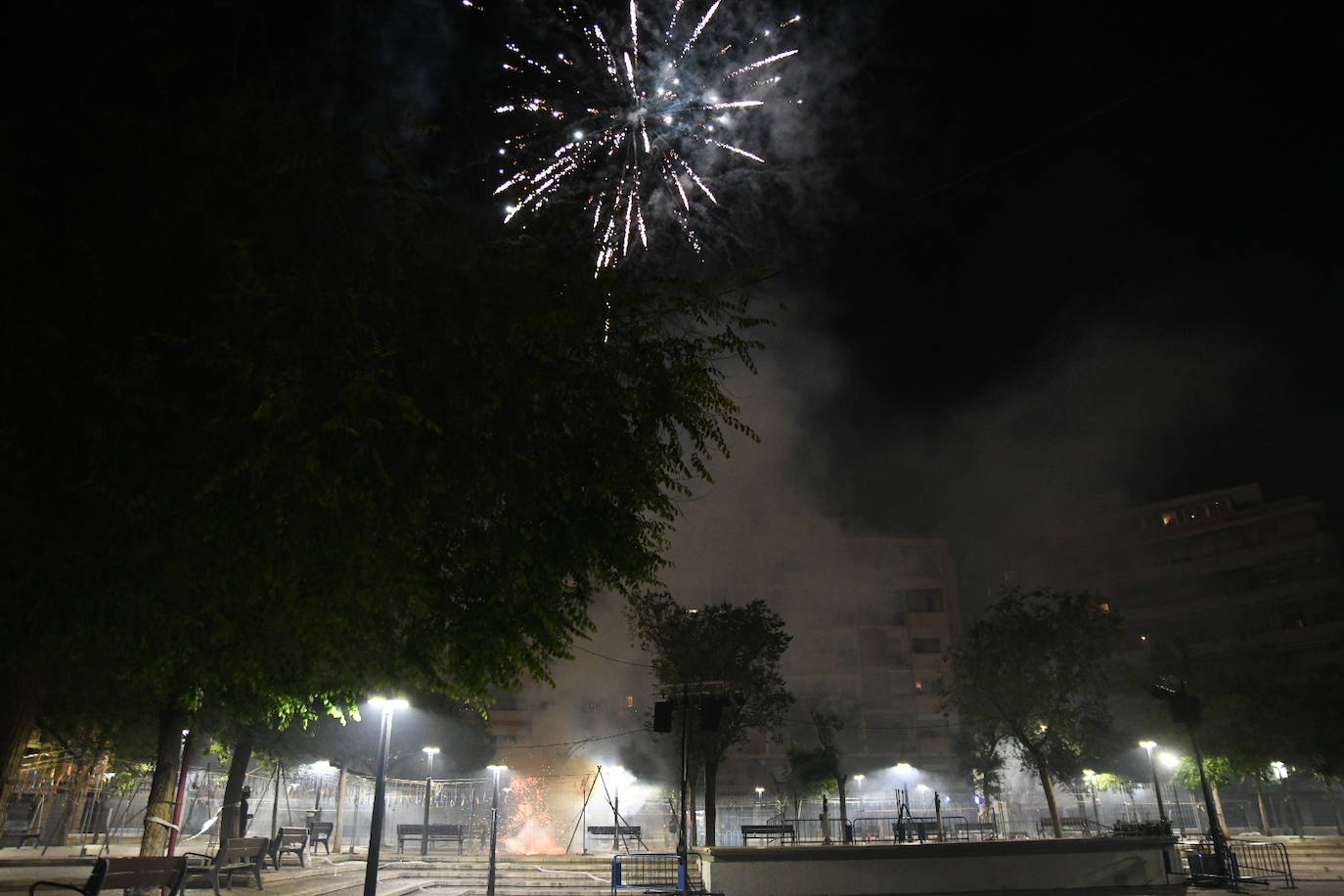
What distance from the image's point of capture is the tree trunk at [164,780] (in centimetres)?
1407

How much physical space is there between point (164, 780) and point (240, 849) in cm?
196

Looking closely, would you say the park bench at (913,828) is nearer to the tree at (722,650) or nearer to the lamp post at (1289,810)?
the tree at (722,650)

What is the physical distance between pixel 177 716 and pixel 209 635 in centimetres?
868

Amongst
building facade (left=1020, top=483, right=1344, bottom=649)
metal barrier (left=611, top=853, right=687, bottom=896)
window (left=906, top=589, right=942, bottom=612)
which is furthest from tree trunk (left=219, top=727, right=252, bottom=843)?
window (left=906, top=589, right=942, bottom=612)

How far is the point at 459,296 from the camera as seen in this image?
685 cm

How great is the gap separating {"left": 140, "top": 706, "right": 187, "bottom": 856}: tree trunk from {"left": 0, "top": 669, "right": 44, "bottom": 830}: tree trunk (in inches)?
304

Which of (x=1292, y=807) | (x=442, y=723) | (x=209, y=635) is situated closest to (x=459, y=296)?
(x=209, y=635)

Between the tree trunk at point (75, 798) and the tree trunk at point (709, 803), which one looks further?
the tree trunk at point (709, 803)

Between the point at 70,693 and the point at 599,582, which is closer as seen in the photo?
the point at 599,582

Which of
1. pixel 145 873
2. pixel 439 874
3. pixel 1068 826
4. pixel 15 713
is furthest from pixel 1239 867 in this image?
pixel 15 713

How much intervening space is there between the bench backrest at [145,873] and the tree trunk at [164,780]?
145 inches

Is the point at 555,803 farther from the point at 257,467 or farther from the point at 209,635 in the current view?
the point at 257,467

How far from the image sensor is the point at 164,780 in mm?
14391

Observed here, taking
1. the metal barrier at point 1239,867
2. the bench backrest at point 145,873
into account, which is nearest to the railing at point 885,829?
the metal barrier at point 1239,867
